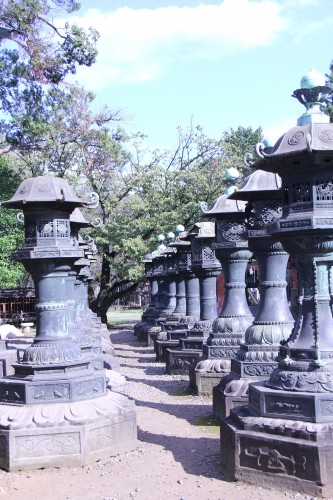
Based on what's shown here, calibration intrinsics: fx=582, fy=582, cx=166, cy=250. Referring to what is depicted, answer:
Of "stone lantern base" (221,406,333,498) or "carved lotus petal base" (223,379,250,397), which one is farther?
"carved lotus petal base" (223,379,250,397)

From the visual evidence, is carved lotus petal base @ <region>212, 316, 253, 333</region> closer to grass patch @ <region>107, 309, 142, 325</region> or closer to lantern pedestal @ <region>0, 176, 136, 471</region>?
lantern pedestal @ <region>0, 176, 136, 471</region>

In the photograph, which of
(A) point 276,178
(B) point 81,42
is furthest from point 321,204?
Result: (B) point 81,42

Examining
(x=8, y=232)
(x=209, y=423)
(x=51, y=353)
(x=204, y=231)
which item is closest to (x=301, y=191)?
(x=51, y=353)

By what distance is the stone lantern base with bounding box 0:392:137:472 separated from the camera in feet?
19.5

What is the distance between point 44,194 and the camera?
22.4ft

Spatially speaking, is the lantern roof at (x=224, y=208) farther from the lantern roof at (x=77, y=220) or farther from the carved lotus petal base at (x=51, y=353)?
the carved lotus petal base at (x=51, y=353)

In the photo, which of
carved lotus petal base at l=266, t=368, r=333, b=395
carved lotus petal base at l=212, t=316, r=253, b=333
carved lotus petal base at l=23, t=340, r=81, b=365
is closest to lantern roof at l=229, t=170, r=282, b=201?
carved lotus petal base at l=212, t=316, r=253, b=333

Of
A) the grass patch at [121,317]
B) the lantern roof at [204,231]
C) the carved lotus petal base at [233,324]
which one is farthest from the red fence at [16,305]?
the carved lotus petal base at [233,324]

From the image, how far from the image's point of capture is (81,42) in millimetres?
17031

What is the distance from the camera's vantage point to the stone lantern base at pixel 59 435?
5.94m

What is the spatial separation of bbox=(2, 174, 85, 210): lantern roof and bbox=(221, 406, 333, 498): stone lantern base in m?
3.23

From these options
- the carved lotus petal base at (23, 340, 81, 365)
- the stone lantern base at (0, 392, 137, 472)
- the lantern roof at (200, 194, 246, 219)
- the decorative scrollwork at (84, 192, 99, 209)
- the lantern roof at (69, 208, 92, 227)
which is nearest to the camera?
the stone lantern base at (0, 392, 137, 472)

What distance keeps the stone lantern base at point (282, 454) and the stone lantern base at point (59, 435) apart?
1.47 m

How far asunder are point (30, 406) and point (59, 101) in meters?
13.7
